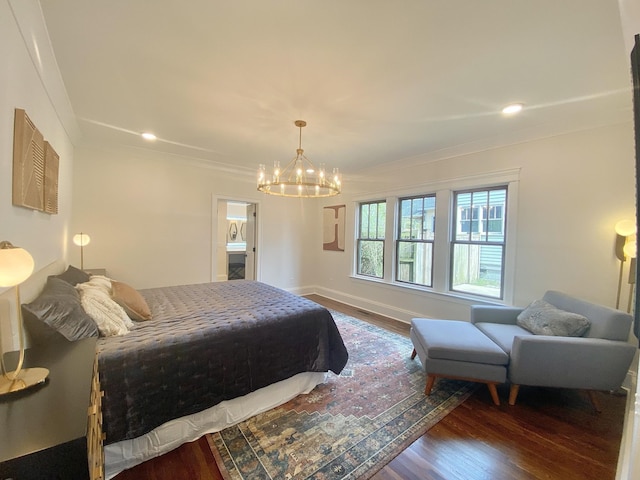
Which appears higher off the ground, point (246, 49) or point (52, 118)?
point (246, 49)

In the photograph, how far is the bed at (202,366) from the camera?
1576 mm

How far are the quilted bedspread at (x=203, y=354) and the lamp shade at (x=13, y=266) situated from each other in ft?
2.60

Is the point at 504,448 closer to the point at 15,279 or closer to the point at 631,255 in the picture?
the point at 631,255

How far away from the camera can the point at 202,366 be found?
1.82m

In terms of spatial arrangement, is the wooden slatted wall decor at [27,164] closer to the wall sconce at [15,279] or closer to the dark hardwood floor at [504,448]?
the wall sconce at [15,279]

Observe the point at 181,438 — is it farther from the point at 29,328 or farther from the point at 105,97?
the point at 105,97

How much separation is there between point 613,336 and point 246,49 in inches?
137

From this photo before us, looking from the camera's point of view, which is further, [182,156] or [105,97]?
[182,156]

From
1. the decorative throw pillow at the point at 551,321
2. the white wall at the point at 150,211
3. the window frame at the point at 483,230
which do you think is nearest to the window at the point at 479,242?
the window frame at the point at 483,230

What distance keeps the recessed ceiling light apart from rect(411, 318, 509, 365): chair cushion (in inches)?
84.2

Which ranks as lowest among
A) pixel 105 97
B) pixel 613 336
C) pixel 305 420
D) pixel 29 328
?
pixel 305 420

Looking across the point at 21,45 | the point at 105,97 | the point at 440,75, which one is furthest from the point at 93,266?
the point at 440,75

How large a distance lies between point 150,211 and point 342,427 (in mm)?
3973

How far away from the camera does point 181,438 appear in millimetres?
1797
